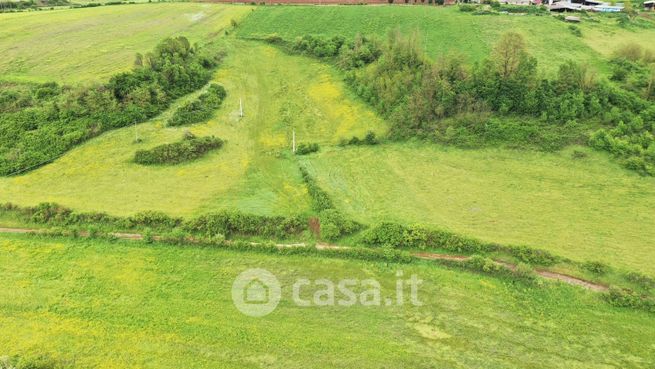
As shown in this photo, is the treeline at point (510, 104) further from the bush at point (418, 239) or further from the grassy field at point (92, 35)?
the grassy field at point (92, 35)

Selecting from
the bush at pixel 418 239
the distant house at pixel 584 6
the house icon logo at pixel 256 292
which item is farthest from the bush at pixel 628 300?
the distant house at pixel 584 6

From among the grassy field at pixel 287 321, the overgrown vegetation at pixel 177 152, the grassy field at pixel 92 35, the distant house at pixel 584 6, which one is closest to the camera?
the grassy field at pixel 287 321

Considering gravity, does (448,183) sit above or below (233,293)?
above

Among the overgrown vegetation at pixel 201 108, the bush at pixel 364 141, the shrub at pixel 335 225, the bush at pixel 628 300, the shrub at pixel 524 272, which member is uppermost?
the overgrown vegetation at pixel 201 108

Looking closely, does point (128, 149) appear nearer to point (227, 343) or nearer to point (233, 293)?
point (233, 293)

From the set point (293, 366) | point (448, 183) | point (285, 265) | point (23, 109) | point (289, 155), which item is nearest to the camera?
point (293, 366)

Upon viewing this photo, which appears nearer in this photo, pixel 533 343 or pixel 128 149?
pixel 533 343

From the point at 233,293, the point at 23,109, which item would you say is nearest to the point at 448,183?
the point at 233,293

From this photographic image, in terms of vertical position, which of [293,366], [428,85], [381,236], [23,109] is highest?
[428,85]
